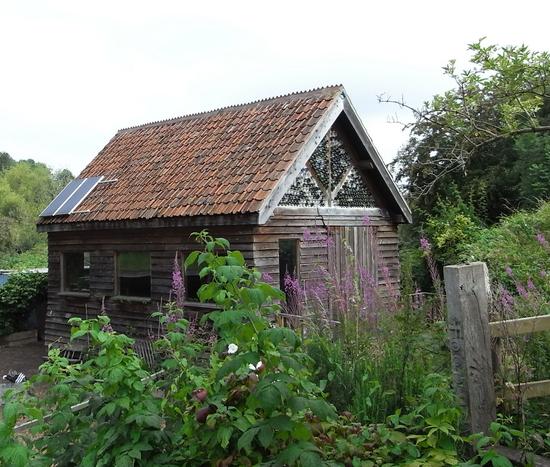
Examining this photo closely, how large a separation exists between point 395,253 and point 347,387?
365 inches

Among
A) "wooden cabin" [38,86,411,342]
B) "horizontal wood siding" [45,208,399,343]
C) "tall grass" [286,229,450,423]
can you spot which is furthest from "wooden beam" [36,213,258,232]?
"tall grass" [286,229,450,423]

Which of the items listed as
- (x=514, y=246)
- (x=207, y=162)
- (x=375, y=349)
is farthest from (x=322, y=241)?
(x=375, y=349)

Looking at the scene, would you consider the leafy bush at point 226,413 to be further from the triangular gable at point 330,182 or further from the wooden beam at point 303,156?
the triangular gable at point 330,182

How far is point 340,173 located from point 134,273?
4.80m

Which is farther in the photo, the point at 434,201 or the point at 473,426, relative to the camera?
the point at 434,201

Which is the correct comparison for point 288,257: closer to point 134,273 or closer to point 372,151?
point 372,151

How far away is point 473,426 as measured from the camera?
345cm

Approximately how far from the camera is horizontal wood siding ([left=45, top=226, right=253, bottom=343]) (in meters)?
10.8

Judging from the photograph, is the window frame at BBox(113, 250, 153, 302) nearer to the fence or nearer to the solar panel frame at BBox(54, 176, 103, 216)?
the solar panel frame at BBox(54, 176, 103, 216)

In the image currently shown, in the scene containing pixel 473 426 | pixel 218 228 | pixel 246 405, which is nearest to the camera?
pixel 246 405

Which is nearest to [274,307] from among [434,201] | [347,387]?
[347,387]

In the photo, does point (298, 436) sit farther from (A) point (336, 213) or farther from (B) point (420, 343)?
(A) point (336, 213)

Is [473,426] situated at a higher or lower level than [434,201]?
lower

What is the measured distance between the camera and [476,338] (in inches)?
139
